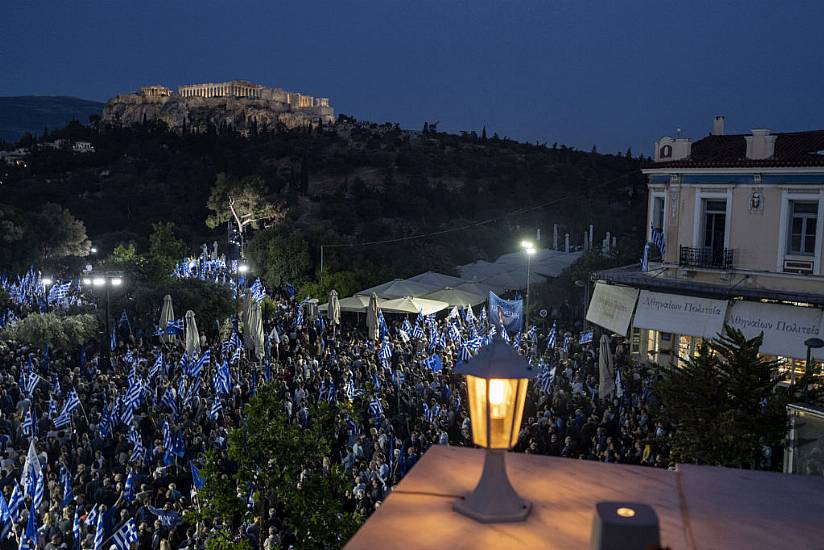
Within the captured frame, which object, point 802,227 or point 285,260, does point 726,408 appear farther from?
point 285,260

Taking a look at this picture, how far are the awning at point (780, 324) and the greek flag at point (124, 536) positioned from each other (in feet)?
47.6

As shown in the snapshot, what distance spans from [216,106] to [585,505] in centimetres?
15925

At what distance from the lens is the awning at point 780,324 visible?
685 inches

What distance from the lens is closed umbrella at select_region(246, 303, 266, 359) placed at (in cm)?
2075

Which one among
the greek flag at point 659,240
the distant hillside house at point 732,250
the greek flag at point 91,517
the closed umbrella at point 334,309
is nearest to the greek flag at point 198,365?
the greek flag at point 91,517

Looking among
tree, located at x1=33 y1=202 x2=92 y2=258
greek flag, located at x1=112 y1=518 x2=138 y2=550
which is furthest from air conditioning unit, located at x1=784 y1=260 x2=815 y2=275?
tree, located at x1=33 y1=202 x2=92 y2=258

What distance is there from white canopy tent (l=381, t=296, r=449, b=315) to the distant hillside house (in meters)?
5.43

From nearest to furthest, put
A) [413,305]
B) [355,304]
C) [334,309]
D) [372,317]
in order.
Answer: [372,317], [413,305], [334,309], [355,304]

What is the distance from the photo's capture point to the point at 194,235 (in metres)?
56.0

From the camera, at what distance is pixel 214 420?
1541 centimetres

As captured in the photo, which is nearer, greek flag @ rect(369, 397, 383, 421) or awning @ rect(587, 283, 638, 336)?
greek flag @ rect(369, 397, 383, 421)

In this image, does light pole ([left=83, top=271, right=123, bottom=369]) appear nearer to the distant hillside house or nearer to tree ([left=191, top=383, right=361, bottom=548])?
the distant hillside house

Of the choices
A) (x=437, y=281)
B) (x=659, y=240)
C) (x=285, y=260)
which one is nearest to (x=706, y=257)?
(x=659, y=240)

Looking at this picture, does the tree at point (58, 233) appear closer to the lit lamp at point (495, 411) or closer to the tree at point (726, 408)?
the tree at point (726, 408)
